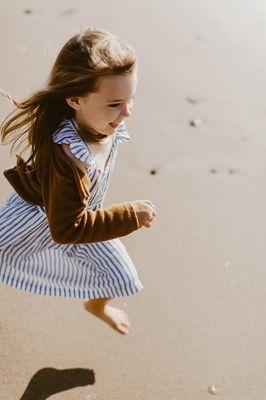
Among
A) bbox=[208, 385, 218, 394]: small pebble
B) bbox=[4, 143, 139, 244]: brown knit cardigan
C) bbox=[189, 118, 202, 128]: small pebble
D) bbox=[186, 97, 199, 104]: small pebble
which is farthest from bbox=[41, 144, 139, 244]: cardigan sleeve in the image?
bbox=[186, 97, 199, 104]: small pebble

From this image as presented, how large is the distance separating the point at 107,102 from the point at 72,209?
0.35 m

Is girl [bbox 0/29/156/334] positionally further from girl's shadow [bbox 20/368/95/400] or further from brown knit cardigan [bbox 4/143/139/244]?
girl's shadow [bbox 20/368/95/400]

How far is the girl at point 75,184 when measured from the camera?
1937 millimetres

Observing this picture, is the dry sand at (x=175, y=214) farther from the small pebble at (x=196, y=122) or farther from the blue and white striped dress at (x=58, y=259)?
the blue and white striped dress at (x=58, y=259)

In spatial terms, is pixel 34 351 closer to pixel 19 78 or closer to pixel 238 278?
pixel 238 278

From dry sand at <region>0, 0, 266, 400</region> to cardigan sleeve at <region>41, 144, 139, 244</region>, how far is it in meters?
0.77

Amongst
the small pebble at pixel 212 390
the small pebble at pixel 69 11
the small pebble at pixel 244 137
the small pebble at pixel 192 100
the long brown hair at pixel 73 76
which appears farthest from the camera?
the small pebble at pixel 69 11

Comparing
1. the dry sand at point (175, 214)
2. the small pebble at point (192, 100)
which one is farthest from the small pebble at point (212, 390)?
the small pebble at point (192, 100)

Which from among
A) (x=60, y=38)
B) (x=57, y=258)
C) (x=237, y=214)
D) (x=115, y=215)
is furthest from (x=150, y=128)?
(x=115, y=215)

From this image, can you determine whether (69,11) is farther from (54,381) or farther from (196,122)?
(54,381)

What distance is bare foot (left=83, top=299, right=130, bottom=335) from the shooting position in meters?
2.59

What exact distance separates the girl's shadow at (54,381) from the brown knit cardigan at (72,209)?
2.50ft

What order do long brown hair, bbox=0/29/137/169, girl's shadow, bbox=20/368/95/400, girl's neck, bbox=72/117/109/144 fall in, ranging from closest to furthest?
long brown hair, bbox=0/29/137/169 → girl's neck, bbox=72/117/109/144 → girl's shadow, bbox=20/368/95/400

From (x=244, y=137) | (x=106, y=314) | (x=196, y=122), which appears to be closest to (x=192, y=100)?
(x=196, y=122)
